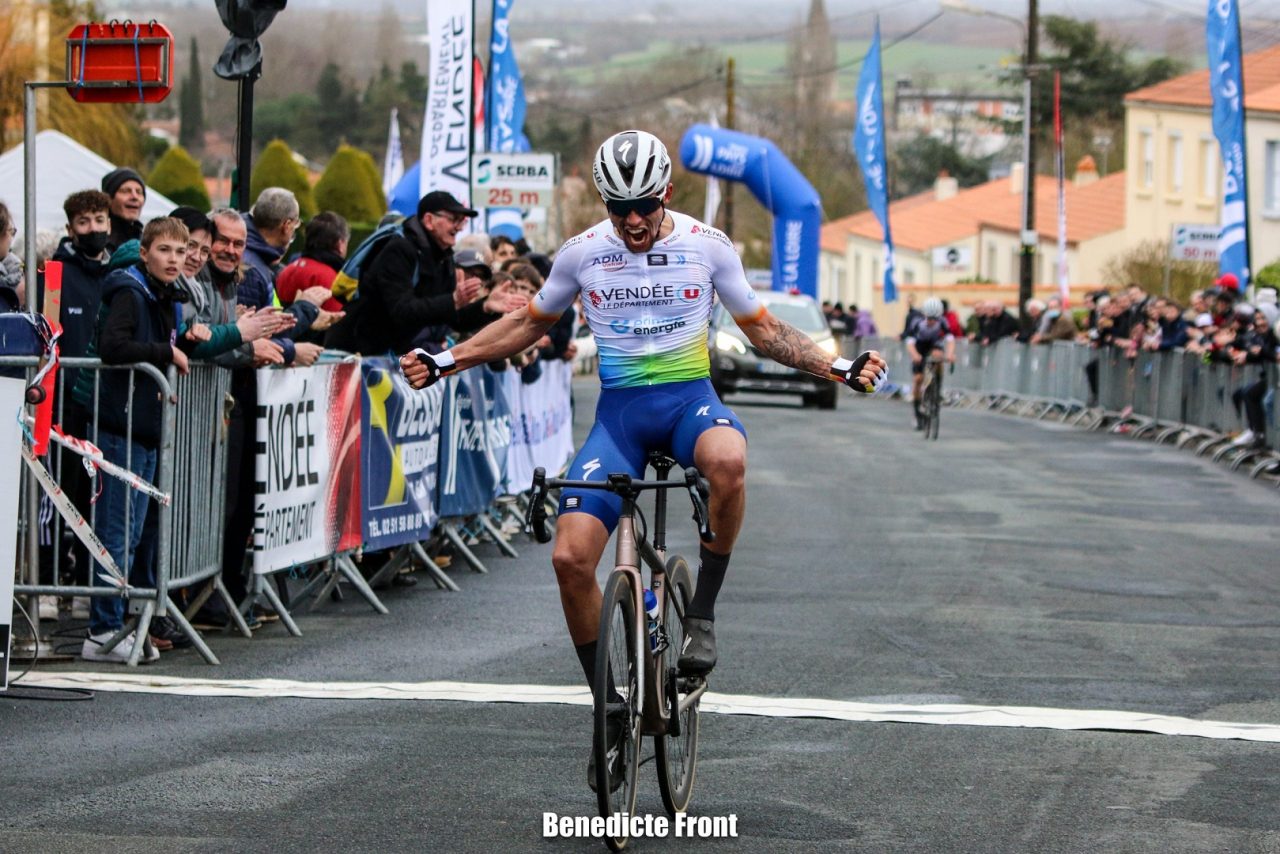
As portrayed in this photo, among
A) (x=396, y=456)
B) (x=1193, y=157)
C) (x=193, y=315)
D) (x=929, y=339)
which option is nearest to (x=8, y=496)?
(x=193, y=315)

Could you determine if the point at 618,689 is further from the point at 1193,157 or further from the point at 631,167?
the point at 1193,157

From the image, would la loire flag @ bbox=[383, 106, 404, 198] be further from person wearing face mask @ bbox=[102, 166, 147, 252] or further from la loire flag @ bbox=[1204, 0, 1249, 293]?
person wearing face mask @ bbox=[102, 166, 147, 252]

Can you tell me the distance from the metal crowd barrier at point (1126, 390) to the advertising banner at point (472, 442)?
10.3 m

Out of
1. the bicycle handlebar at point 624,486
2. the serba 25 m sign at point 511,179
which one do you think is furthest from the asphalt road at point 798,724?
the serba 25 m sign at point 511,179

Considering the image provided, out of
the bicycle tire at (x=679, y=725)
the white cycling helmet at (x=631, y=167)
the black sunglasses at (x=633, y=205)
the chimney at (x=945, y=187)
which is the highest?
the chimney at (x=945, y=187)

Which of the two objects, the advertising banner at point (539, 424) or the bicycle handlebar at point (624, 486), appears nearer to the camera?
the bicycle handlebar at point (624, 486)

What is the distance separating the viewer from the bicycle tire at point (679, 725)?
638cm

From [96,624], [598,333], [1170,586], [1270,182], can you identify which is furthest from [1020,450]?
[1270,182]

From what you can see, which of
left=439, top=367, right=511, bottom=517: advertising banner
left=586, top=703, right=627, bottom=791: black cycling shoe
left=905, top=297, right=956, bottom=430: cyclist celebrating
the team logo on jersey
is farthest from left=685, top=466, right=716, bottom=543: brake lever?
left=905, top=297, right=956, bottom=430: cyclist celebrating

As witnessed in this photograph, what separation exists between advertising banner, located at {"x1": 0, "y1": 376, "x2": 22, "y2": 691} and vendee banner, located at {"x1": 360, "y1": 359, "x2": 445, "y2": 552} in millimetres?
3144

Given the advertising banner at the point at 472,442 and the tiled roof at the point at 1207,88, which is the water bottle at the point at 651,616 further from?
the tiled roof at the point at 1207,88

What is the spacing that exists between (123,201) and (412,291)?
171 centimetres

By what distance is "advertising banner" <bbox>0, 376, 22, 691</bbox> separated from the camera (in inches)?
323

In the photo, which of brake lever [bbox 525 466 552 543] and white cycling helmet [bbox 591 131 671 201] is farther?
white cycling helmet [bbox 591 131 671 201]
